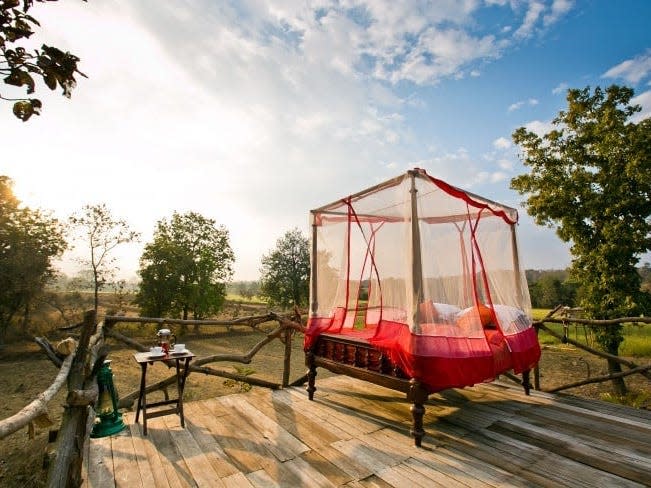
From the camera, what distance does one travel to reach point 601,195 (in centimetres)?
1010

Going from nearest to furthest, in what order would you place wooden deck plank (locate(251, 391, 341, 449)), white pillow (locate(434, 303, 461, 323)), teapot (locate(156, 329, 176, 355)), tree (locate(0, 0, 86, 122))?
tree (locate(0, 0, 86, 122)) → wooden deck plank (locate(251, 391, 341, 449)) → white pillow (locate(434, 303, 461, 323)) → teapot (locate(156, 329, 176, 355))

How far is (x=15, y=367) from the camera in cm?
1112

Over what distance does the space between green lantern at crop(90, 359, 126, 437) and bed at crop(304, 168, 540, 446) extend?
6.79 feet

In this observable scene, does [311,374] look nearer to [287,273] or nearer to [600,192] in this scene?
[600,192]

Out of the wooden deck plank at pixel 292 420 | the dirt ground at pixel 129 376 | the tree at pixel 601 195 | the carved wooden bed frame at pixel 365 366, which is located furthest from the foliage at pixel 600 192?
the wooden deck plank at pixel 292 420

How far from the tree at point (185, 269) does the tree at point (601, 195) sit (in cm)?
1599

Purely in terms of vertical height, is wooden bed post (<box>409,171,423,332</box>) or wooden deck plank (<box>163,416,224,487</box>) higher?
wooden bed post (<box>409,171,423,332</box>)

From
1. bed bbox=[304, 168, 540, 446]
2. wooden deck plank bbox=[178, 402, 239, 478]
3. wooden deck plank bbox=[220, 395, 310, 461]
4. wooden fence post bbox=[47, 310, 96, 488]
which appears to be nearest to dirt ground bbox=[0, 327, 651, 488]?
wooden deck plank bbox=[178, 402, 239, 478]

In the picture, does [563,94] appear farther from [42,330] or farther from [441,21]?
[42,330]

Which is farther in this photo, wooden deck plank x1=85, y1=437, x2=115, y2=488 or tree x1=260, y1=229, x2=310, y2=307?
tree x1=260, y1=229, x2=310, y2=307

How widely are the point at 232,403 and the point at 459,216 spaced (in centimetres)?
354

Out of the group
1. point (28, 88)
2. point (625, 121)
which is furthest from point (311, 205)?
point (625, 121)

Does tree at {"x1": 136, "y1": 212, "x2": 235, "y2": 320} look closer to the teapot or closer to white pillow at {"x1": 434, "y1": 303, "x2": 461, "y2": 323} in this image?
the teapot

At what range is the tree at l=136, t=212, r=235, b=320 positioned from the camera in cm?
1747
